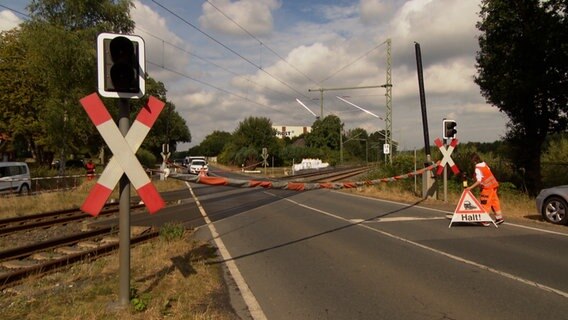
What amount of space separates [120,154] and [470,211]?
30.9ft

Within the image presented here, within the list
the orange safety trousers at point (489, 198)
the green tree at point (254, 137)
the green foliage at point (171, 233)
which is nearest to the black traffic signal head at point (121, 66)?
the green foliage at point (171, 233)

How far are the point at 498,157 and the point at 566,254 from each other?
1954 centimetres

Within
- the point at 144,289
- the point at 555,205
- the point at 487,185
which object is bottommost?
the point at 144,289

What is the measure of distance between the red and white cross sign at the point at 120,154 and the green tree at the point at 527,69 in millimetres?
15616

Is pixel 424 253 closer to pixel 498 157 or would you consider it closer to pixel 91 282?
pixel 91 282

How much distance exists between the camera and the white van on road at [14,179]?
24391mm

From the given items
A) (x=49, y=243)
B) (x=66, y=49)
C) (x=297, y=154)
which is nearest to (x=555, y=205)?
(x=49, y=243)

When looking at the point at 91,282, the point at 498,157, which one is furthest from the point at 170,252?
the point at 498,157

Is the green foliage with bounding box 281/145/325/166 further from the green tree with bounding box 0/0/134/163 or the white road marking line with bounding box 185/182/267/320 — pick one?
the white road marking line with bounding box 185/182/267/320

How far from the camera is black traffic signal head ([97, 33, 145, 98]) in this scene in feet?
16.6

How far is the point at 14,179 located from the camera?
24.6 meters

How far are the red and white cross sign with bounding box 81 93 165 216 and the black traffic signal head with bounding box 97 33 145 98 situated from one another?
17cm

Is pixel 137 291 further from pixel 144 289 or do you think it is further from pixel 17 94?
pixel 17 94

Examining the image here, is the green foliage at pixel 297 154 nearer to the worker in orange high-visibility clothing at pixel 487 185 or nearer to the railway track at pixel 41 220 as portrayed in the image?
the railway track at pixel 41 220
